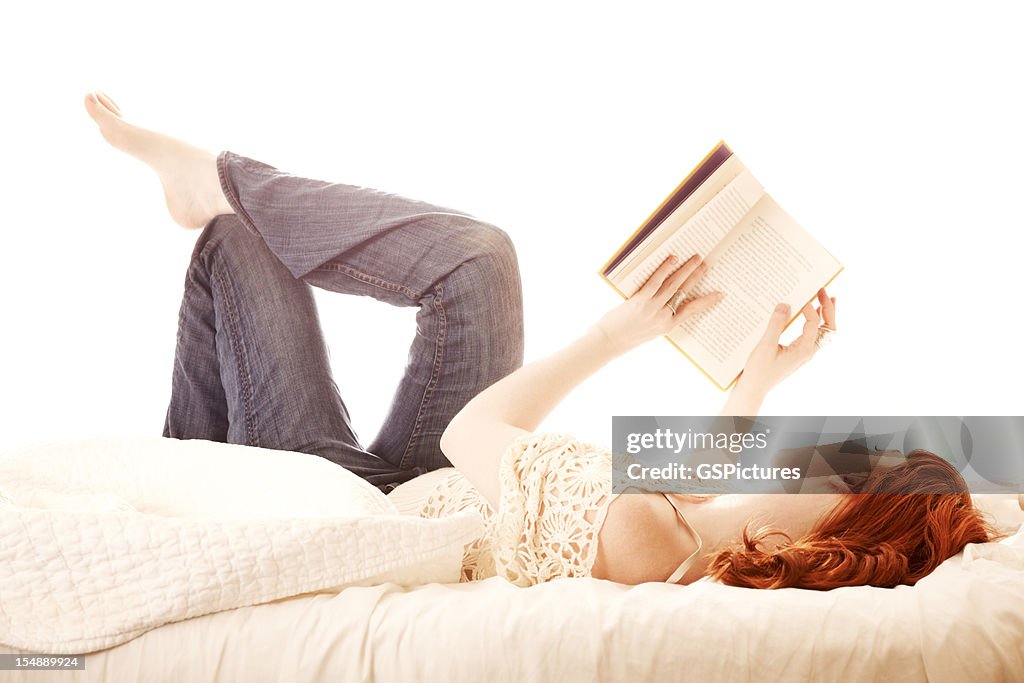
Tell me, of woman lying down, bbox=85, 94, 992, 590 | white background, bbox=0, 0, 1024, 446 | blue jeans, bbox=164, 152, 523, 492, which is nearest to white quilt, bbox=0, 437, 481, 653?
woman lying down, bbox=85, 94, 992, 590

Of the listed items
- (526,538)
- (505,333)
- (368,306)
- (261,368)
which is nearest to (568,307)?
(368,306)

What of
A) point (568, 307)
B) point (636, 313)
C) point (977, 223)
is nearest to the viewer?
point (636, 313)

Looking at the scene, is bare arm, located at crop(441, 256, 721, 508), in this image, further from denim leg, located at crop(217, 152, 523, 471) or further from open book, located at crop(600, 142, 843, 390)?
denim leg, located at crop(217, 152, 523, 471)

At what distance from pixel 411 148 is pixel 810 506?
1301mm

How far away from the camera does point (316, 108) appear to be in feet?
6.17

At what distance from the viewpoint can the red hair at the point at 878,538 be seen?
781 millimetres

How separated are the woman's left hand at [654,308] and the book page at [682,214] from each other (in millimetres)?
35

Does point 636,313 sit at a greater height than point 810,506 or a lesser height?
greater

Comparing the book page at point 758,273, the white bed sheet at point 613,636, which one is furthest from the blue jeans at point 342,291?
the white bed sheet at point 613,636

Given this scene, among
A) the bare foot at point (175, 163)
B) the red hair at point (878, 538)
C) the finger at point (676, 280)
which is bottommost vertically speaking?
the red hair at point (878, 538)

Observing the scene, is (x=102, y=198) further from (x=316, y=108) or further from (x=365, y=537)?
(x=365, y=537)

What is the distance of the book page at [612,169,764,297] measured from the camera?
1137mm

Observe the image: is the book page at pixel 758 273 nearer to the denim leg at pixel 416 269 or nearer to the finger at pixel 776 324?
→ the finger at pixel 776 324

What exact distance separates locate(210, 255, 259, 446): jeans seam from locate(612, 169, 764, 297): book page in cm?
55
